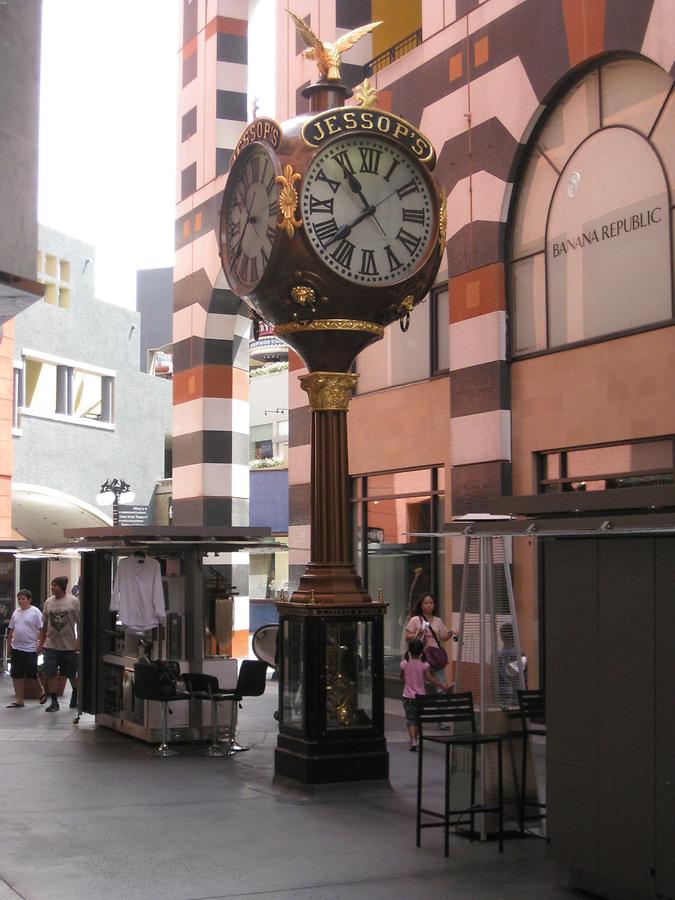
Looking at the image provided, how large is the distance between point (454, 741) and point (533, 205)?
893cm

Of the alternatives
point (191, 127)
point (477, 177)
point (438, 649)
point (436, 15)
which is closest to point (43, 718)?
point (438, 649)

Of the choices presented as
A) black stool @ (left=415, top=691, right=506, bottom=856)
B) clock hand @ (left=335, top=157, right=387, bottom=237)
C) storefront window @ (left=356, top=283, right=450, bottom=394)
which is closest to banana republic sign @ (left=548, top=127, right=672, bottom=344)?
storefront window @ (left=356, top=283, right=450, bottom=394)

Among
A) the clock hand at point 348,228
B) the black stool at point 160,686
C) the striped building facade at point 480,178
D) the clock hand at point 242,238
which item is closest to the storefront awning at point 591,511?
the clock hand at point 348,228

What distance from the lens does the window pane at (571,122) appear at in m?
15.1

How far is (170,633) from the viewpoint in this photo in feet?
50.1

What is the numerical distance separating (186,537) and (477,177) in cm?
633

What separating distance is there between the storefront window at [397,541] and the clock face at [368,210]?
6.35m

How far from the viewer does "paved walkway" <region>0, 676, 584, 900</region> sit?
8203mm

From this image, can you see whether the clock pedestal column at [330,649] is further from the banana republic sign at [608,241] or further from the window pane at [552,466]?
the window pane at [552,466]

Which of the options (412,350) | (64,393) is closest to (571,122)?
(412,350)

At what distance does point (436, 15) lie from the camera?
699 inches

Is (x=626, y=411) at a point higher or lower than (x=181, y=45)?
lower

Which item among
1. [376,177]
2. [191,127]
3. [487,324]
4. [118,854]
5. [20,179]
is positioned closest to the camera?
[20,179]

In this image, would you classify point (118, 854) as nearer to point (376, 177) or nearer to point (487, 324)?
point (376, 177)
